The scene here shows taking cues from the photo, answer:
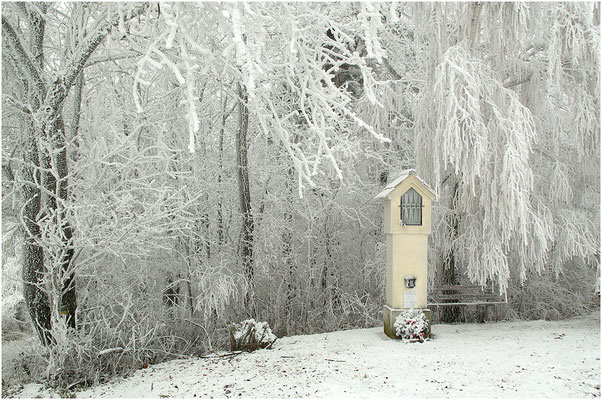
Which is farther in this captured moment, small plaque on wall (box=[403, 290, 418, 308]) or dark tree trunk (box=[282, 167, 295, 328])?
dark tree trunk (box=[282, 167, 295, 328])

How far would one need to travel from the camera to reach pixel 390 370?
4301 mm

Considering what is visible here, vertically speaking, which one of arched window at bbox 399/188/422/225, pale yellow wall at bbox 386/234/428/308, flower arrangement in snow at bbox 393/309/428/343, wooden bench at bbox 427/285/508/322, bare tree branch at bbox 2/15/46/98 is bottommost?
flower arrangement in snow at bbox 393/309/428/343

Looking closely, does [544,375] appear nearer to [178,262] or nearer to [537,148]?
[537,148]

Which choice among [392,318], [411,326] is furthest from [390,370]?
[392,318]

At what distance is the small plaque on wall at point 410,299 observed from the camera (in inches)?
215

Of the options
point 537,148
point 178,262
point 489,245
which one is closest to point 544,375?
point 489,245

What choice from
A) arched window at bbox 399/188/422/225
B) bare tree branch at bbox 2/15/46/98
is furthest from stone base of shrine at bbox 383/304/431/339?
bare tree branch at bbox 2/15/46/98

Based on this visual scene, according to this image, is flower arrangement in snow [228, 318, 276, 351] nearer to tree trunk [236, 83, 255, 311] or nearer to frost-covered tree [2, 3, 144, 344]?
tree trunk [236, 83, 255, 311]

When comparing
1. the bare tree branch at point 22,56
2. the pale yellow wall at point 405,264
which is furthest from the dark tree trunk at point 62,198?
the pale yellow wall at point 405,264

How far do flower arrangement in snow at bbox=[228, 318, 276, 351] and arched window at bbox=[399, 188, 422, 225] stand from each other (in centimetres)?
216

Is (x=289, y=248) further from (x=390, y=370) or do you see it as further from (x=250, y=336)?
(x=390, y=370)

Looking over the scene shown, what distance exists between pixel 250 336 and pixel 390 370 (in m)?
1.69

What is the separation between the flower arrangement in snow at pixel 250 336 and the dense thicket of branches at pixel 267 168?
0.38 m

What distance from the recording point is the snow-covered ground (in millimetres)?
3824
